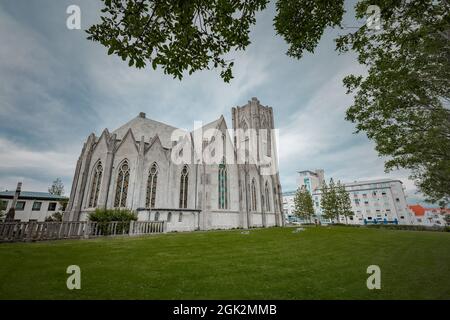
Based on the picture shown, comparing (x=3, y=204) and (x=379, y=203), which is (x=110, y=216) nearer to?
(x=3, y=204)

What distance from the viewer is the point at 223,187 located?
1346 inches

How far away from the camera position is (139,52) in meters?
4.56

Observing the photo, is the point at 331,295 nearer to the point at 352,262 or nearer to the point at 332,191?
the point at 352,262

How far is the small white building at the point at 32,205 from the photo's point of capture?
42.6 meters

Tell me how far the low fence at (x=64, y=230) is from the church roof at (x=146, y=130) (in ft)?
53.3

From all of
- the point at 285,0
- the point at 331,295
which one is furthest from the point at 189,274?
the point at 285,0

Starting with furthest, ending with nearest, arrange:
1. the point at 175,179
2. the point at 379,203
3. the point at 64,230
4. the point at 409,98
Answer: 1. the point at 379,203
2. the point at 175,179
3. the point at 64,230
4. the point at 409,98

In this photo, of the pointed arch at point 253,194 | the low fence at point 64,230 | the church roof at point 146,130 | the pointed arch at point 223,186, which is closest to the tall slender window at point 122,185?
the church roof at point 146,130

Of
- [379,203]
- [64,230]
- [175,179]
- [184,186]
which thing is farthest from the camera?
[379,203]

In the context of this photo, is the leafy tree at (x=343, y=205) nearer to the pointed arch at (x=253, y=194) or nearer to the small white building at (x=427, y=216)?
the pointed arch at (x=253, y=194)

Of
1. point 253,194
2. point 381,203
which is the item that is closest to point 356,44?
point 253,194

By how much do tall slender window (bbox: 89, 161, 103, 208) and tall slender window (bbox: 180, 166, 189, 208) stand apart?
1104cm

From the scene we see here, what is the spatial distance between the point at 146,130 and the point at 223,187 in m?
16.8

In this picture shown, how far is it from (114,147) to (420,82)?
31.0 meters
